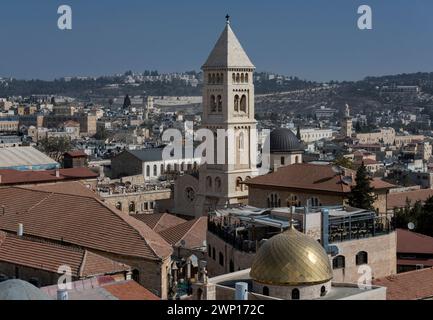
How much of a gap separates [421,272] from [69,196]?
11.2 metres

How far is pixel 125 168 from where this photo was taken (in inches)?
2660

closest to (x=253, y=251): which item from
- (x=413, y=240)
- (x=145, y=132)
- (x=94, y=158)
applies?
(x=413, y=240)

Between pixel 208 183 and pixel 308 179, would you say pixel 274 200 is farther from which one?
pixel 208 183

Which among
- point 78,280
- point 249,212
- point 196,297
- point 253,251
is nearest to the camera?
point 196,297

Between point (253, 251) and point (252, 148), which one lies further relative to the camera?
point (252, 148)

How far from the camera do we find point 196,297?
741 inches

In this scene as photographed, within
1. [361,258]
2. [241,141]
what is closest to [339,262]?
[361,258]

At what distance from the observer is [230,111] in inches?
1645

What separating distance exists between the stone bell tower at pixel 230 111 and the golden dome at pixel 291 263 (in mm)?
22758

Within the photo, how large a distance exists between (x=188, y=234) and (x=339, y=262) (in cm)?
844

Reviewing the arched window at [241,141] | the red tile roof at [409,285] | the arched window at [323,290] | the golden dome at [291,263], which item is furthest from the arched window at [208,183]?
the arched window at [323,290]
